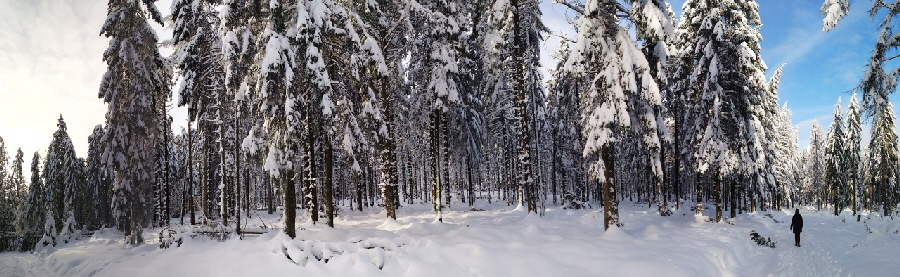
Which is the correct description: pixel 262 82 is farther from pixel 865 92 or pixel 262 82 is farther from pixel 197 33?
pixel 865 92

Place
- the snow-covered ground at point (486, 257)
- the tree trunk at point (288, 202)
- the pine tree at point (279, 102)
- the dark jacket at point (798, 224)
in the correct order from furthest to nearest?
the dark jacket at point (798, 224) → the tree trunk at point (288, 202) → the pine tree at point (279, 102) → the snow-covered ground at point (486, 257)

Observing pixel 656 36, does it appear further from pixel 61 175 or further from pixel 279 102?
pixel 61 175

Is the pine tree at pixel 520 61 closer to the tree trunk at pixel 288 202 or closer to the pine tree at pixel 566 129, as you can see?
the pine tree at pixel 566 129

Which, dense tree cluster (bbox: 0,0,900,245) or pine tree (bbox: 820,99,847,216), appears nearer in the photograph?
dense tree cluster (bbox: 0,0,900,245)

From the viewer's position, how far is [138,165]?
1939 cm

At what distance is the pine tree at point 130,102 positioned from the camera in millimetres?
18562

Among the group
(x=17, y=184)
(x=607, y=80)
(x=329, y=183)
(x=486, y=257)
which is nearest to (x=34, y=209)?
(x=17, y=184)

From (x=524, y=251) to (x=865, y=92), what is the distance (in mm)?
10893

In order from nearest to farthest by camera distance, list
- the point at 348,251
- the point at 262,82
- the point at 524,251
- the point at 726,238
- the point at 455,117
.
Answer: the point at 348,251 → the point at 524,251 → the point at 262,82 → the point at 726,238 → the point at 455,117

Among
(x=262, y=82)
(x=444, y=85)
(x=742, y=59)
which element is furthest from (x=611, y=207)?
(x=742, y=59)

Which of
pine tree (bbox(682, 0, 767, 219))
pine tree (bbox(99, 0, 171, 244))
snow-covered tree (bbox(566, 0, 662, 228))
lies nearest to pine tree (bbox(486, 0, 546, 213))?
snow-covered tree (bbox(566, 0, 662, 228))

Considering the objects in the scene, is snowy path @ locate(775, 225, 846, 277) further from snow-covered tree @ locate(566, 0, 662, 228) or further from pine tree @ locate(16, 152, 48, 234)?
pine tree @ locate(16, 152, 48, 234)

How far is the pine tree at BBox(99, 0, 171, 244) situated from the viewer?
60.9 feet

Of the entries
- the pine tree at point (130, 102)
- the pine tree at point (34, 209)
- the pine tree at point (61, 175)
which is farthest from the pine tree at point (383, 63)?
the pine tree at point (34, 209)
